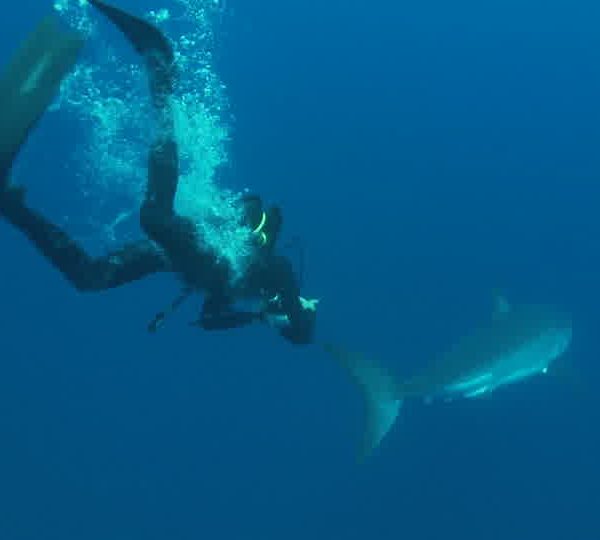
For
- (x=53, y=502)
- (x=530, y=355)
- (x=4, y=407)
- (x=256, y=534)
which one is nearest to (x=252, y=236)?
(x=530, y=355)

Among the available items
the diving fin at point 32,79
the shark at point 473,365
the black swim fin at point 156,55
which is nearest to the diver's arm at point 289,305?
the shark at point 473,365

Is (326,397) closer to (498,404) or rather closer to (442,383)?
(498,404)

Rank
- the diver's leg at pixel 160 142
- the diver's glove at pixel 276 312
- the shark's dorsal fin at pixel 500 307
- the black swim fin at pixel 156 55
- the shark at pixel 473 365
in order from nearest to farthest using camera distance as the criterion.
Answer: the diver's leg at pixel 160 142, the black swim fin at pixel 156 55, the diver's glove at pixel 276 312, the shark at pixel 473 365, the shark's dorsal fin at pixel 500 307

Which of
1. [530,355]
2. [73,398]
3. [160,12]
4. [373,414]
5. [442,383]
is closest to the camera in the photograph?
[373,414]

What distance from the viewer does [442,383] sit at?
1019 cm

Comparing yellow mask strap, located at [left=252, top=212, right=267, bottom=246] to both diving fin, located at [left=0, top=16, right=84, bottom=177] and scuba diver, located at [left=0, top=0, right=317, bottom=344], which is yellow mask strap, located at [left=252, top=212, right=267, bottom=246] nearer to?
scuba diver, located at [left=0, top=0, right=317, bottom=344]

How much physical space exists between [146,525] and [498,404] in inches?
345

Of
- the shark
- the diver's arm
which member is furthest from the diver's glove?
the shark

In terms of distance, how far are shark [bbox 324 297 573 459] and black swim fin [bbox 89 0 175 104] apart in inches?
113

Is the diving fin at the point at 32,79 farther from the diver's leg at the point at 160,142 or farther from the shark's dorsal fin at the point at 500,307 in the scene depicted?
the shark's dorsal fin at the point at 500,307

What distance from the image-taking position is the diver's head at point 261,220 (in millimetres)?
5785

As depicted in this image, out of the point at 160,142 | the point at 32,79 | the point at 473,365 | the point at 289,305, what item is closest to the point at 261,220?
the point at 289,305

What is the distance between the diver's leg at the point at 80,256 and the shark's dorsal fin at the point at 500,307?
25.0ft

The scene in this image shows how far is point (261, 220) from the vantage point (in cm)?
582
